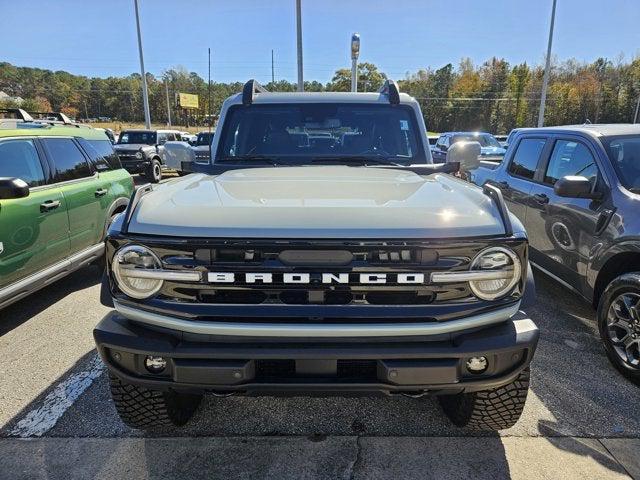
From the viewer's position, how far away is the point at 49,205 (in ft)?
14.5

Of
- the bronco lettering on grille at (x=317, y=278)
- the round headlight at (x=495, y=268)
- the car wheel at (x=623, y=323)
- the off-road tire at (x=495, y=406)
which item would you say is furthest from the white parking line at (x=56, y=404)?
the car wheel at (x=623, y=323)

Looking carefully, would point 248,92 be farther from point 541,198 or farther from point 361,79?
point 361,79

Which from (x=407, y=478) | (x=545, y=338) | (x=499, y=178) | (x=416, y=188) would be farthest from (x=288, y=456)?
(x=499, y=178)

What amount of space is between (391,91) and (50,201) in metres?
3.38

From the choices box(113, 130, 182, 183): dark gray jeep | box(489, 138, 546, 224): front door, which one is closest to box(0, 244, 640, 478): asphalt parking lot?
box(489, 138, 546, 224): front door

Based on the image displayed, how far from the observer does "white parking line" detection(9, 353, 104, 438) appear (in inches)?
108

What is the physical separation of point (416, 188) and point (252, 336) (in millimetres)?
1258

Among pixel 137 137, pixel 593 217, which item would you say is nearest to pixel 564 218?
pixel 593 217

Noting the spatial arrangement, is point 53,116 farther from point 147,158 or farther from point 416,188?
point 147,158

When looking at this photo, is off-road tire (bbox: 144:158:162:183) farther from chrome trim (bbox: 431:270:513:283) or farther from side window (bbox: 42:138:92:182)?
chrome trim (bbox: 431:270:513:283)

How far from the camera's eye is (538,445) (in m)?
2.60

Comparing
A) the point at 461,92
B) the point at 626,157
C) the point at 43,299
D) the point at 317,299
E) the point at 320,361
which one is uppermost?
the point at 461,92

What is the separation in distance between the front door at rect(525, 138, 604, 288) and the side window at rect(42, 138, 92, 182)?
196 inches

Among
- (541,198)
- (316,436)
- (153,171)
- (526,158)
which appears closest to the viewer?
(316,436)
